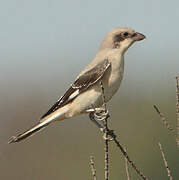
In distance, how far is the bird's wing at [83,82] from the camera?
638cm

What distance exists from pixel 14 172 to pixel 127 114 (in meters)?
3.95

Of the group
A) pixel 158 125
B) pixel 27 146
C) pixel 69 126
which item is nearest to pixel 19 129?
pixel 27 146

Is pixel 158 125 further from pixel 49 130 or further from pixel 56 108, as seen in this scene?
pixel 56 108

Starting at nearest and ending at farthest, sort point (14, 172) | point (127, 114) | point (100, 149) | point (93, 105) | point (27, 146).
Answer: point (93, 105), point (14, 172), point (100, 149), point (27, 146), point (127, 114)

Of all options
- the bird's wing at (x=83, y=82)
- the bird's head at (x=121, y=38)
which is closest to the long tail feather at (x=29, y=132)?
the bird's wing at (x=83, y=82)

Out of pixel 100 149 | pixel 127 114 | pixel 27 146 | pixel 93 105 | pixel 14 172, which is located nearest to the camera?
pixel 93 105

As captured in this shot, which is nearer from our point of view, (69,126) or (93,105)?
(93,105)

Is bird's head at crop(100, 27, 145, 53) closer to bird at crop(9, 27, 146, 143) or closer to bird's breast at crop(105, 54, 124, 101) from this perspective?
bird at crop(9, 27, 146, 143)

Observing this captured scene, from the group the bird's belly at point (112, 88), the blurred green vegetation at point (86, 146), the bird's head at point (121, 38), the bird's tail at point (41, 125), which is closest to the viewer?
the bird's belly at point (112, 88)

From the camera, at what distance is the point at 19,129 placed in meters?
14.1

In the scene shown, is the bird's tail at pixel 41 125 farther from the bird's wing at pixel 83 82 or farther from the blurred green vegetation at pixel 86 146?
the blurred green vegetation at pixel 86 146

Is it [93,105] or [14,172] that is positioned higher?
[93,105]

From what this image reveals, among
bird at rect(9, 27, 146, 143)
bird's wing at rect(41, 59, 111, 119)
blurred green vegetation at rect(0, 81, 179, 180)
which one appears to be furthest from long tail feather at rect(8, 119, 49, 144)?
blurred green vegetation at rect(0, 81, 179, 180)

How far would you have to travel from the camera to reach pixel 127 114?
49.8 ft
